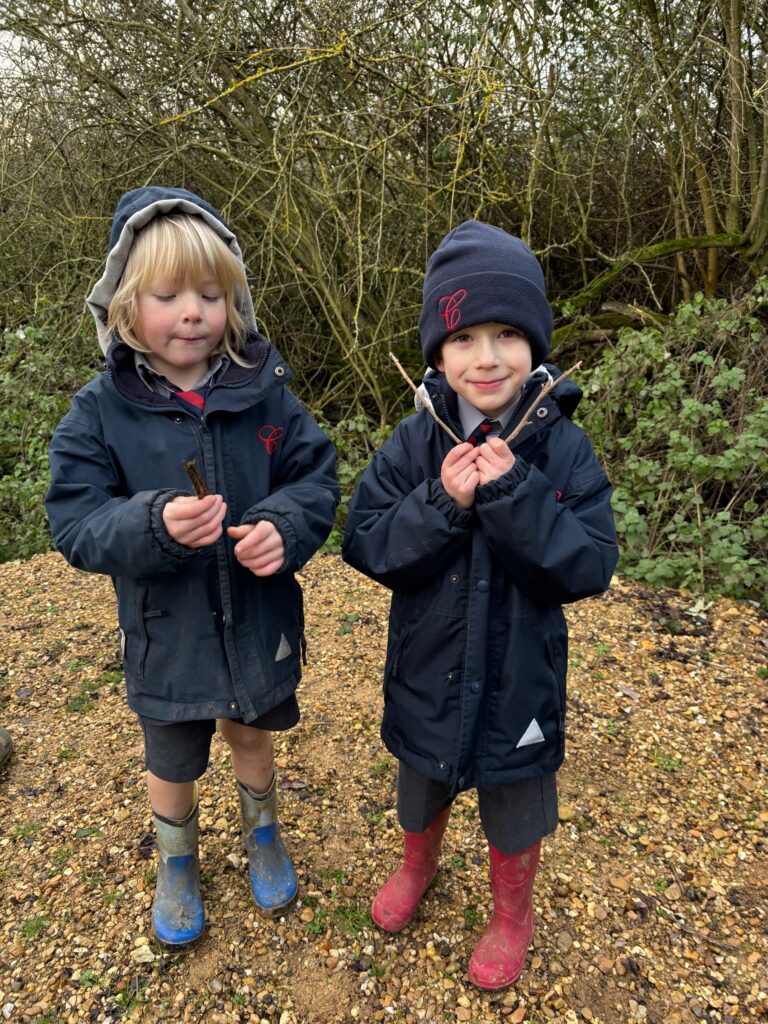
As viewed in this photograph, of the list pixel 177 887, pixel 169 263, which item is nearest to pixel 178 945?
pixel 177 887

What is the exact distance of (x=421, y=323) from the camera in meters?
1.71

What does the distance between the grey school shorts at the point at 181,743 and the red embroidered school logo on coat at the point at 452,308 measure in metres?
1.12

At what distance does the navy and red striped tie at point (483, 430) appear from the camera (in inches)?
66.3

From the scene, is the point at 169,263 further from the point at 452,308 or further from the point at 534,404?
the point at 534,404

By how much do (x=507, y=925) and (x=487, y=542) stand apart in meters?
1.14

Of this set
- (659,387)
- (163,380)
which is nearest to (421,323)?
(163,380)

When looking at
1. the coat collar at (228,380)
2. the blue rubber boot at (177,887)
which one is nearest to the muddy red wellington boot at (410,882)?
the blue rubber boot at (177,887)

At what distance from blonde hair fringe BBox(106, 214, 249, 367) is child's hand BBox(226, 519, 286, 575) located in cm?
53

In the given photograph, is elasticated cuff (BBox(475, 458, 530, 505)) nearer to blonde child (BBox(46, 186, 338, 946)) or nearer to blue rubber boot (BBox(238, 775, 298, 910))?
blonde child (BBox(46, 186, 338, 946))

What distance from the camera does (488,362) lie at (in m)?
1.56

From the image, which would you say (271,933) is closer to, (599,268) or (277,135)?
(277,135)

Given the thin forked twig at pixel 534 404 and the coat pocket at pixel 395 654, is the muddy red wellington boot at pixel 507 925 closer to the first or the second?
the coat pocket at pixel 395 654

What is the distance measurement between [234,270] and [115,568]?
793mm

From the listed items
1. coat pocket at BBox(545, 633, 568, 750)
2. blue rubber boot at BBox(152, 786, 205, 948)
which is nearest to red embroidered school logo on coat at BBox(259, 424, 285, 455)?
coat pocket at BBox(545, 633, 568, 750)
